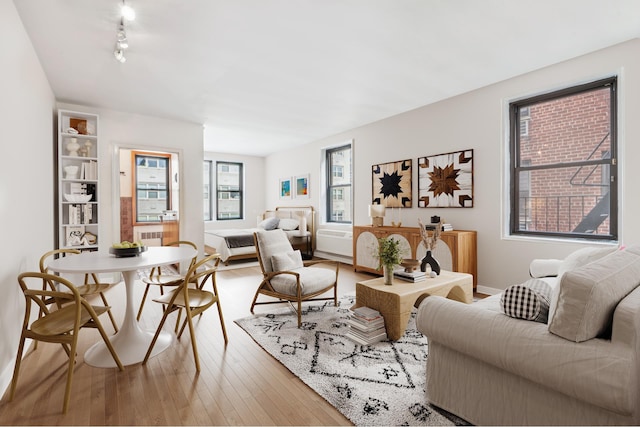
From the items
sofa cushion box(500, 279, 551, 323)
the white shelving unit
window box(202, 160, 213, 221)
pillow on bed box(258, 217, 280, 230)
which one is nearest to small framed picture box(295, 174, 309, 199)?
pillow on bed box(258, 217, 280, 230)

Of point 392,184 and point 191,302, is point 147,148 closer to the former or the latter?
point 191,302

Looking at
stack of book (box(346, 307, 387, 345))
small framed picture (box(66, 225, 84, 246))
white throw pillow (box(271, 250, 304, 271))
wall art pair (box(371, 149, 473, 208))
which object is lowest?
stack of book (box(346, 307, 387, 345))

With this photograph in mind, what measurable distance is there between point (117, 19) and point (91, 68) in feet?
3.99

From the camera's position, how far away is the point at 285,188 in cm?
803

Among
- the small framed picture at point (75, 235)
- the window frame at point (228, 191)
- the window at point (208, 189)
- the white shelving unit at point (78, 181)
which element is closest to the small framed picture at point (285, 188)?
the window frame at point (228, 191)

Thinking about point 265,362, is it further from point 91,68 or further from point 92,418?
point 91,68

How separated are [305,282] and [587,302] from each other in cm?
219

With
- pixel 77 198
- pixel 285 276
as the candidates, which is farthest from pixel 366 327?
pixel 77 198

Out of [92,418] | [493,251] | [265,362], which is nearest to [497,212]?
[493,251]

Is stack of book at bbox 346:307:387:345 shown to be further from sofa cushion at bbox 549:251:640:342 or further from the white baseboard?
the white baseboard

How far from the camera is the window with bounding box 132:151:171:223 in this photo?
684 cm

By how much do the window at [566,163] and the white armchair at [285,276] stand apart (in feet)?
8.11

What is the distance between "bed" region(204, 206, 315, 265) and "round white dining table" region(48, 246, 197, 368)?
10.5 ft

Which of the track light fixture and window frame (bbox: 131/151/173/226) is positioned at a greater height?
the track light fixture
